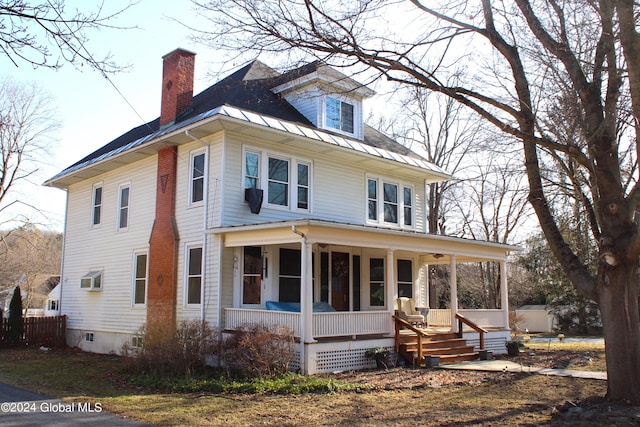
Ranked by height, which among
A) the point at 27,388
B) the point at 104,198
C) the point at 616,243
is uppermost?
the point at 104,198

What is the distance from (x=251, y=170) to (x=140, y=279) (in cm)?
516

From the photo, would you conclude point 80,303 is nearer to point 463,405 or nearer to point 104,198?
point 104,198

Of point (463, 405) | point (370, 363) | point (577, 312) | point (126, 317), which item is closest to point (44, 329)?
point (126, 317)

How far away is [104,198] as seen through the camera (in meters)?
19.2

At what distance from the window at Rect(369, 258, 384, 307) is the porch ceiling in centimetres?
260

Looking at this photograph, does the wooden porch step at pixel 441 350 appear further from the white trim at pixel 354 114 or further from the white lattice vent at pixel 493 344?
the white trim at pixel 354 114

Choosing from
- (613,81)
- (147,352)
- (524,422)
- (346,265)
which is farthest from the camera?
(346,265)

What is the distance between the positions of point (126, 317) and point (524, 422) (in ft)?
41.7

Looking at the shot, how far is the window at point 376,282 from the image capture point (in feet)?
58.0

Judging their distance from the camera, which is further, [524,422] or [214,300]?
[214,300]

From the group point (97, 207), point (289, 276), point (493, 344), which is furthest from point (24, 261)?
point (493, 344)

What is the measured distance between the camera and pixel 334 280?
54.6 ft

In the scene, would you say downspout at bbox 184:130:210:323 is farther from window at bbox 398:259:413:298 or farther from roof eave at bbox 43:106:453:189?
window at bbox 398:259:413:298

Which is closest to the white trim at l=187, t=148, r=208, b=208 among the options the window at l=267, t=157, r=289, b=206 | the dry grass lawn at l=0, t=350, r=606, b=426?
the window at l=267, t=157, r=289, b=206
